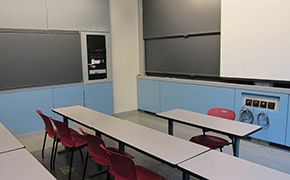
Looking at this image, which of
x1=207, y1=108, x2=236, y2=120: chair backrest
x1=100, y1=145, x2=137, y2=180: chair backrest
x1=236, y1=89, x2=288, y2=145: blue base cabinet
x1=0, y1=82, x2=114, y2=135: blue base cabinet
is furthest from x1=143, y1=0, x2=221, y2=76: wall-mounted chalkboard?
x1=100, y1=145, x2=137, y2=180: chair backrest

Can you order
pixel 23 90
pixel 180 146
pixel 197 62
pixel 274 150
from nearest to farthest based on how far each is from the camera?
pixel 180 146 → pixel 274 150 → pixel 23 90 → pixel 197 62

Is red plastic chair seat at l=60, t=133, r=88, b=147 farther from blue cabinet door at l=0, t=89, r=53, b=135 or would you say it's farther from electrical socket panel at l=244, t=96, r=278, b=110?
electrical socket panel at l=244, t=96, r=278, b=110

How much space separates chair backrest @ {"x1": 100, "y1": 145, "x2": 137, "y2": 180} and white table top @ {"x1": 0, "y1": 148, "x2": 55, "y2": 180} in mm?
524

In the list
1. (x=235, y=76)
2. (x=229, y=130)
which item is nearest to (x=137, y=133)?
(x=229, y=130)

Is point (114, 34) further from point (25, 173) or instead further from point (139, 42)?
point (25, 173)

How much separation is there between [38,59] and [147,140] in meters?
3.29

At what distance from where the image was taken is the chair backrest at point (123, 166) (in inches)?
79.9

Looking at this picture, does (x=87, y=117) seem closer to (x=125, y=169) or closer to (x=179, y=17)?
(x=125, y=169)

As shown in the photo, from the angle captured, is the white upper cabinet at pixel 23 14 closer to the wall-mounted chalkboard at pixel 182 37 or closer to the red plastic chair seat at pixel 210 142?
the wall-mounted chalkboard at pixel 182 37

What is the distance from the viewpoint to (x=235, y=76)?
14.3 ft

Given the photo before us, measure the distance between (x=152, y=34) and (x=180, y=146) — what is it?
4.11m

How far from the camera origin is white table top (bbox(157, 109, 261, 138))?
104 inches

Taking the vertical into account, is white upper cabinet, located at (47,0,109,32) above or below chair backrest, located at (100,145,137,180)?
above

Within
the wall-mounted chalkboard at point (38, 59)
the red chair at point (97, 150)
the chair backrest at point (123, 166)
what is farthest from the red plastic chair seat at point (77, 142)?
the wall-mounted chalkboard at point (38, 59)
